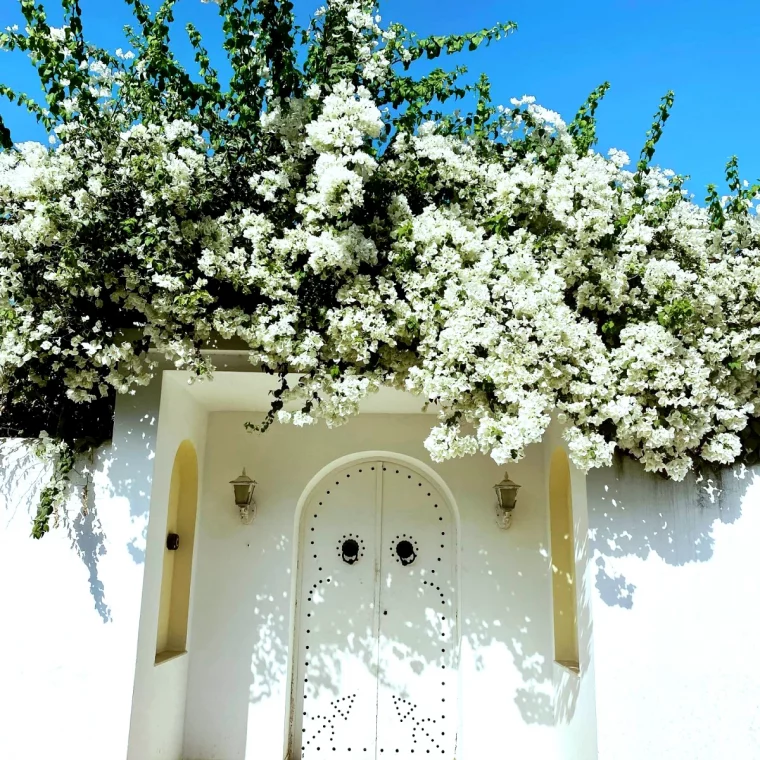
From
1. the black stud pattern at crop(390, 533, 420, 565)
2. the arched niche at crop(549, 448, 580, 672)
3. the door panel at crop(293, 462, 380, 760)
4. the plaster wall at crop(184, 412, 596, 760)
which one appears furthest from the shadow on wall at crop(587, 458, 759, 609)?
the door panel at crop(293, 462, 380, 760)

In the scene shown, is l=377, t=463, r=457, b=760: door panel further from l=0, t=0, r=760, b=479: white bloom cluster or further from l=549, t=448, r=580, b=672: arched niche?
l=0, t=0, r=760, b=479: white bloom cluster

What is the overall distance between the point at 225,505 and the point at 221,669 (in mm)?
1502

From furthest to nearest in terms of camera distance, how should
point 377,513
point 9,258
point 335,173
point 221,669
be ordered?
point 377,513 → point 221,669 → point 9,258 → point 335,173

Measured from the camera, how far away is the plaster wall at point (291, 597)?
260 inches

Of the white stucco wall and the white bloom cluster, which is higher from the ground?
the white bloom cluster

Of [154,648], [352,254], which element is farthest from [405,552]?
[352,254]

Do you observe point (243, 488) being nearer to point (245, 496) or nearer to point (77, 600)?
point (245, 496)

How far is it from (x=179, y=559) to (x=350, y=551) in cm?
163

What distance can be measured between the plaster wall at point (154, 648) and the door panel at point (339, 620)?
45.0 inches

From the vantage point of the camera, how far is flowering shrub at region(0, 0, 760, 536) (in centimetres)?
507

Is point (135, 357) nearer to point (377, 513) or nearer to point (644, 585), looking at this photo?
point (377, 513)

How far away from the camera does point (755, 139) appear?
18.4 feet

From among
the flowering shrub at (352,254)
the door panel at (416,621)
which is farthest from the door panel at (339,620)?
the flowering shrub at (352,254)

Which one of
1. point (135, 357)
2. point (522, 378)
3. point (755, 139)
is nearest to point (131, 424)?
point (135, 357)
